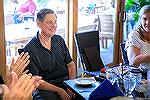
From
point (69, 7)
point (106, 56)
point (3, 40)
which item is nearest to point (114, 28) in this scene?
point (106, 56)

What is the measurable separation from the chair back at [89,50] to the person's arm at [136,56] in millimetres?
539

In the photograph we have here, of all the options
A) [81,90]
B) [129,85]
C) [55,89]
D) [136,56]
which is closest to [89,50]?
[136,56]

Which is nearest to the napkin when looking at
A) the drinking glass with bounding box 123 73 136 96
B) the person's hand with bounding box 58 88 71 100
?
the drinking glass with bounding box 123 73 136 96

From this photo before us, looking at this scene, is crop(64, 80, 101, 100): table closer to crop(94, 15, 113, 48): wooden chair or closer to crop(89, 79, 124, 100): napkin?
crop(89, 79, 124, 100): napkin

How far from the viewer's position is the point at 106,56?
162 inches

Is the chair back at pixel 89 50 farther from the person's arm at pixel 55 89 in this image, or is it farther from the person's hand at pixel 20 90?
the person's hand at pixel 20 90

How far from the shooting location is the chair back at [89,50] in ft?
9.27

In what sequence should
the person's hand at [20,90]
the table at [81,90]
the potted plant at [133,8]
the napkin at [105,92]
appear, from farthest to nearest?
1. the potted plant at [133,8]
2. the table at [81,90]
3. the napkin at [105,92]
4. the person's hand at [20,90]

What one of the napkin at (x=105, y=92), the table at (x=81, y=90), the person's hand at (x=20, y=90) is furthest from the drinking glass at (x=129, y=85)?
the person's hand at (x=20, y=90)

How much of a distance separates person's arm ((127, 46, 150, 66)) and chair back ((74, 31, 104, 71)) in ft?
1.77

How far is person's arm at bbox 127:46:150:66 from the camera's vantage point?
226 cm

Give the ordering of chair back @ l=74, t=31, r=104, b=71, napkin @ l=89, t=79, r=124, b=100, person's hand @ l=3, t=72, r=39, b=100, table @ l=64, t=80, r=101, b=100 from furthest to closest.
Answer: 1. chair back @ l=74, t=31, r=104, b=71
2. table @ l=64, t=80, r=101, b=100
3. napkin @ l=89, t=79, r=124, b=100
4. person's hand @ l=3, t=72, r=39, b=100

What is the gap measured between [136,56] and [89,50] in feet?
2.18

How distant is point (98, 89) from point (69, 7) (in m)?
1.98
